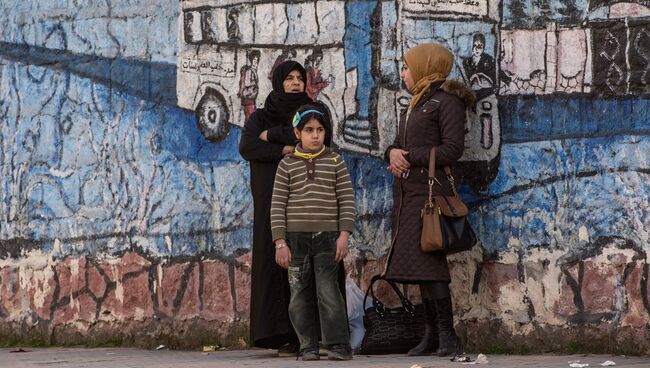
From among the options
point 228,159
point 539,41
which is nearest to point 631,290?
point 539,41

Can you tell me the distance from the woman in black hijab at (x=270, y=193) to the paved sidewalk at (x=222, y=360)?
7.2 inches

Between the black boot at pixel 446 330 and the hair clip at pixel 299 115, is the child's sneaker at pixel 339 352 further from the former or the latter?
the hair clip at pixel 299 115

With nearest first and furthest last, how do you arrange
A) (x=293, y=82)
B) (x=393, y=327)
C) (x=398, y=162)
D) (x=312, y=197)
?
(x=312, y=197) < (x=398, y=162) < (x=393, y=327) < (x=293, y=82)

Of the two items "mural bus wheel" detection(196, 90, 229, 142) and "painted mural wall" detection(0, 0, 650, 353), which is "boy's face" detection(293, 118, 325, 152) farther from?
"mural bus wheel" detection(196, 90, 229, 142)

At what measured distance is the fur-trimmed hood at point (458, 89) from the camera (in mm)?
7898

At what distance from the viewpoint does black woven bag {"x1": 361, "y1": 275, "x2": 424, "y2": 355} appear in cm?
816

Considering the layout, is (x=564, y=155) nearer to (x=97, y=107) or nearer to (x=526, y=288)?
(x=526, y=288)

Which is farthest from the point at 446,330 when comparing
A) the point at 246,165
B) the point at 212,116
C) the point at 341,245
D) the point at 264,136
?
the point at 212,116

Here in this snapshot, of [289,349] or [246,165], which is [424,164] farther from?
[246,165]

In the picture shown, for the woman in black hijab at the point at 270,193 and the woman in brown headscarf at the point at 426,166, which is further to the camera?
the woman in black hijab at the point at 270,193

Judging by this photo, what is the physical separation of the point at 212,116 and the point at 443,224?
223cm

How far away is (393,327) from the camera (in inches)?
322

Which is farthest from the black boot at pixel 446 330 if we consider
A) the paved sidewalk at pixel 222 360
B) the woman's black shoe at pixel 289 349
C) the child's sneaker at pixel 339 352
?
the woman's black shoe at pixel 289 349

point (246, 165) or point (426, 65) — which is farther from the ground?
point (426, 65)
